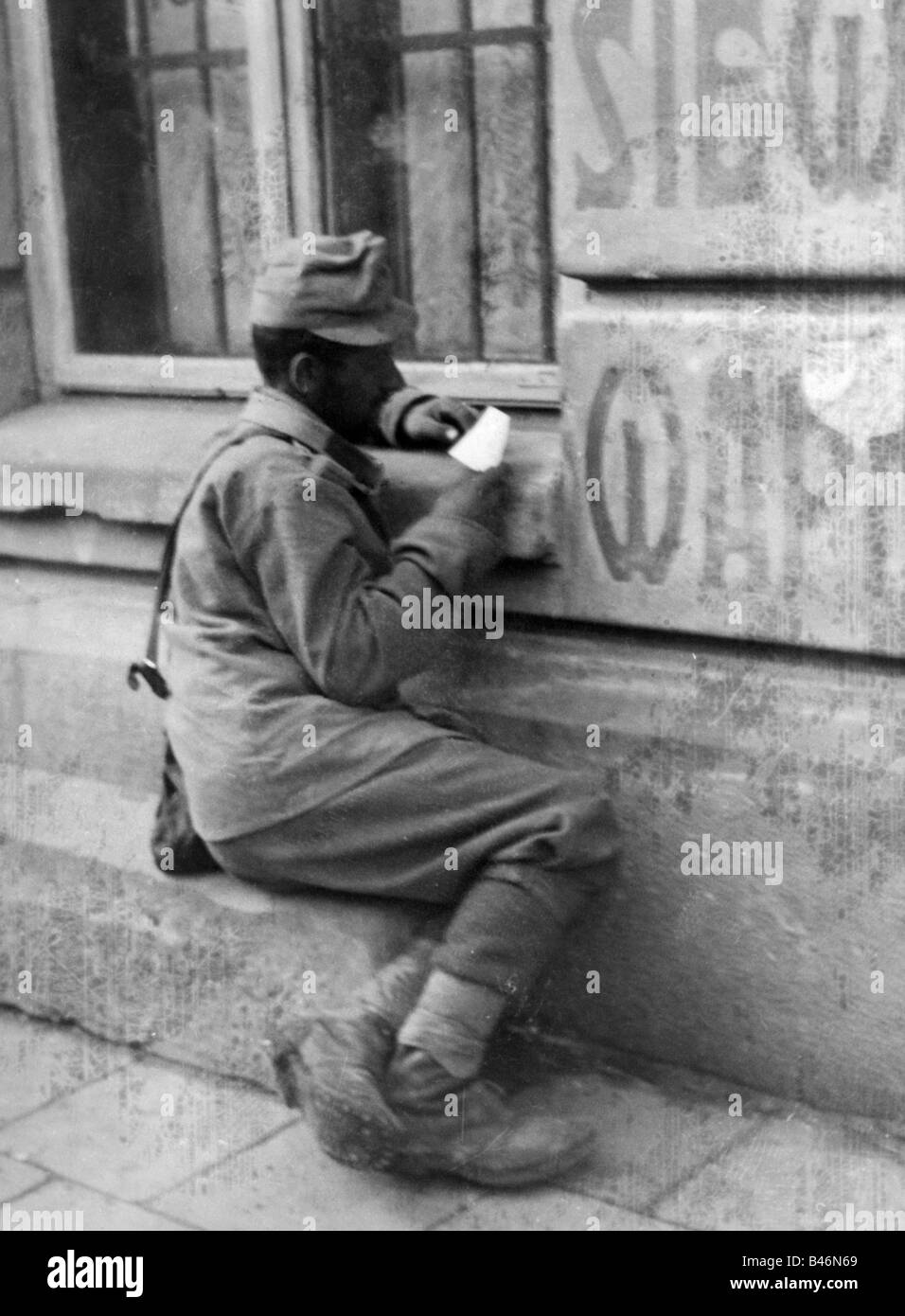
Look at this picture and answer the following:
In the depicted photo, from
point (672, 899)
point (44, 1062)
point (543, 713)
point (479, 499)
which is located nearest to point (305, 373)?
point (479, 499)

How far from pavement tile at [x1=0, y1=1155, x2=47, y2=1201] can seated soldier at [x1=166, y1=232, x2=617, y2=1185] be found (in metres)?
0.57

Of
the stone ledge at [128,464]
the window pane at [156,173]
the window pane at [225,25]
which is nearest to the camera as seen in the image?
the stone ledge at [128,464]

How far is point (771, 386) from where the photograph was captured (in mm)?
3602

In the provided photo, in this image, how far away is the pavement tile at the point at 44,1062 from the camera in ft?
13.5

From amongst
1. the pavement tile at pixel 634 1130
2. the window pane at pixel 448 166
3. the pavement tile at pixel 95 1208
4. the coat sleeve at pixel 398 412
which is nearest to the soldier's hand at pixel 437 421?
the coat sleeve at pixel 398 412

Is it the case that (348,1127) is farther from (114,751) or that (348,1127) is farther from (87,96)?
(87,96)

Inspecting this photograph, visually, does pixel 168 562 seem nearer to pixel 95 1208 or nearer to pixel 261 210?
pixel 261 210

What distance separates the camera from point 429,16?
4254 millimetres

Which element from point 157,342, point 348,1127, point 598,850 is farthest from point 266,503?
point 157,342

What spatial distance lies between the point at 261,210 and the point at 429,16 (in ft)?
1.99

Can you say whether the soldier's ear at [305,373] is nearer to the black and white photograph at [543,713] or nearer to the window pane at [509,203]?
the black and white photograph at [543,713]

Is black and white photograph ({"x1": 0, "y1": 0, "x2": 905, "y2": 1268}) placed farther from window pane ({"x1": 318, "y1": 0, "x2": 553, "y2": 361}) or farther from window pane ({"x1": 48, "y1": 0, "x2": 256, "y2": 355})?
window pane ({"x1": 48, "y1": 0, "x2": 256, "y2": 355})

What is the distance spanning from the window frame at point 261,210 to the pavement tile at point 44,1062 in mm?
1544
